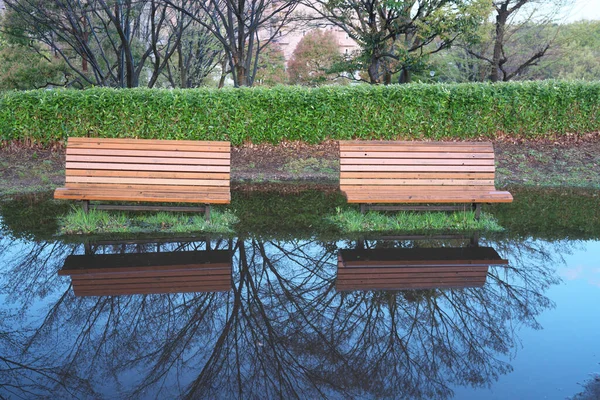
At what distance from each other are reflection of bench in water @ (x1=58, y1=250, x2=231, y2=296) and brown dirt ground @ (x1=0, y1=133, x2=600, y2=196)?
141 inches

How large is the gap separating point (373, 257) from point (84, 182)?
135 inches

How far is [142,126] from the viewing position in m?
10.6

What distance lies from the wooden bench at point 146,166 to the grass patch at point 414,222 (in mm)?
1539

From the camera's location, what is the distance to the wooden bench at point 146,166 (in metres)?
6.73

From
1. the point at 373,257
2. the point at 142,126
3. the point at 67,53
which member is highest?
the point at 67,53

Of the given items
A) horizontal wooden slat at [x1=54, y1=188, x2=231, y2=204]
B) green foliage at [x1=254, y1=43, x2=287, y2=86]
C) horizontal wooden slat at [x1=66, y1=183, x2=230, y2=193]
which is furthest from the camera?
green foliage at [x1=254, y1=43, x2=287, y2=86]

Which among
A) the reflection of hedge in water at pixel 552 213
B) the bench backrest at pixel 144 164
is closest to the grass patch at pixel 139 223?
the bench backrest at pixel 144 164

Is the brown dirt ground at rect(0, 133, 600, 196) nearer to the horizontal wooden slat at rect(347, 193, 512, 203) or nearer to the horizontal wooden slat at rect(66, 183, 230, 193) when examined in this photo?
the horizontal wooden slat at rect(66, 183, 230, 193)

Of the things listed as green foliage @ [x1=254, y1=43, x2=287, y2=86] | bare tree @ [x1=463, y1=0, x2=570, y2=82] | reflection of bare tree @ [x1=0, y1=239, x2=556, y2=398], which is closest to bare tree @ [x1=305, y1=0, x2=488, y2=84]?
bare tree @ [x1=463, y1=0, x2=570, y2=82]

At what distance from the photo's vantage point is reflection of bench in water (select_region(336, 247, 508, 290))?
5.16 metres

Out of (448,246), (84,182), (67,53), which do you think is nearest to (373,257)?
(448,246)

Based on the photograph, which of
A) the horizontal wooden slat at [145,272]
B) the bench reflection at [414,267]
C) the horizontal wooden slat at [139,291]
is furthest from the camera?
the horizontal wooden slat at [145,272]

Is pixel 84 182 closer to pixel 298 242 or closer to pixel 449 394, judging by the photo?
pixel 298 242

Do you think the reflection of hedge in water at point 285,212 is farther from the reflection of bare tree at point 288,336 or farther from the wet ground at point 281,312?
the reflection of bare tree at point 288,336
